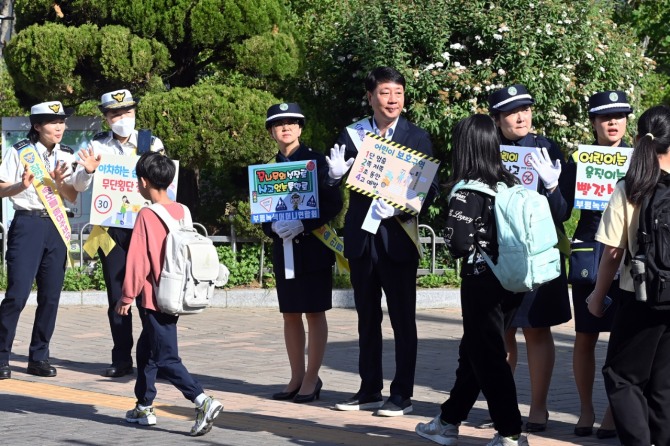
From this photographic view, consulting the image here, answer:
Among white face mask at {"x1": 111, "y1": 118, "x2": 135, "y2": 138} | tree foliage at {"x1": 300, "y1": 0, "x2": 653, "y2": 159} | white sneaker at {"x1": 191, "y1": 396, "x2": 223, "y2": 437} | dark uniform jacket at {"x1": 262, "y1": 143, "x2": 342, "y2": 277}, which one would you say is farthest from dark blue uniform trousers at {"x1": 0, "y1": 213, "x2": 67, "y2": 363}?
tree foliage at {"x1": 300, "y1": 0, "x2": 653, "y2": 159}

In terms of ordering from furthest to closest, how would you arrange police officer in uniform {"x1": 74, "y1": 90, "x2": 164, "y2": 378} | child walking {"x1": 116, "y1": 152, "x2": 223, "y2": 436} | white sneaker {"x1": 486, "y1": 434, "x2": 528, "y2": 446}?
1. police officer in uniform {"x1": 74, "y1": 90, "x2": 164, "y2": 378}
2. child walking {"x1": 116, "y1": 152, "x2": 223, "y2": 436}
3. white sneaker {"x1": 486, "y1": 434, "x2": 528, "y2": 446}

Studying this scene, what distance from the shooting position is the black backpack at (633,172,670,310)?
5496mm

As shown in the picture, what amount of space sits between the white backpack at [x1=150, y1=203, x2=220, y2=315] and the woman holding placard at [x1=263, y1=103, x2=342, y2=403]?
115 centimetres

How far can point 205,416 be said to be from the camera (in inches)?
272

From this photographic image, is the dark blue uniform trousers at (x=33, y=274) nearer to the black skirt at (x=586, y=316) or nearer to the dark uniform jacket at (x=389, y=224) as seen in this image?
the dark uniform jacket at (x=389, y=224)

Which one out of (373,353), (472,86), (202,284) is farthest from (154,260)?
(472,86)

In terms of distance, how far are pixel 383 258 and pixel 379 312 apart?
39 cm

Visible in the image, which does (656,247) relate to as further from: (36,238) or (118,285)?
(36,238)

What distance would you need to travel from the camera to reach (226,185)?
1570 centimetres

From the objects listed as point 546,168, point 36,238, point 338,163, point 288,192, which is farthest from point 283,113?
point 36,238

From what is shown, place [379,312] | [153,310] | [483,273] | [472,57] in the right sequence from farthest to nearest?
1. [472,57]
2. [379,312]
3. [153,310]
4. [483,273]

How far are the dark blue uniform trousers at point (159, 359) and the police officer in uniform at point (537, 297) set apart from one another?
1.91 meters

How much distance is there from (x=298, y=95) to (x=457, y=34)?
2.17m

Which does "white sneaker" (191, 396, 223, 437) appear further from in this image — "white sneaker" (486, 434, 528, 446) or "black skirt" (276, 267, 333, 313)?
"white sneaker" (486, 434, 528, 446)
